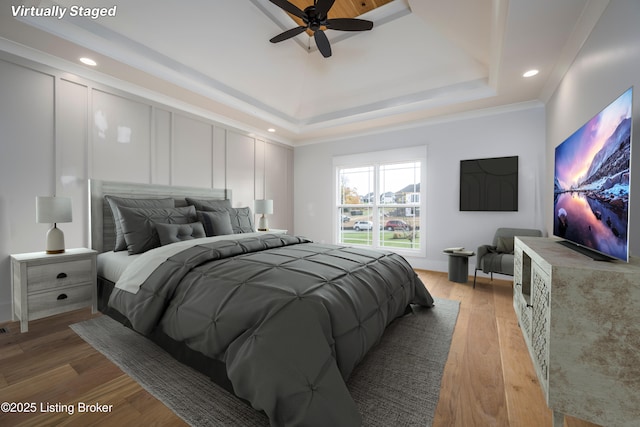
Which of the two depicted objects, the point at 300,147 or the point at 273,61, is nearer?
the point at 273,61

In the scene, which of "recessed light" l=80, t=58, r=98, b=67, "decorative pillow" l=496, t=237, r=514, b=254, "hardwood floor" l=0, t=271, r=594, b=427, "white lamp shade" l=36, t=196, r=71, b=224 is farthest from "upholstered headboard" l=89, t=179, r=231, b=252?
"decorative pillow" l=496, t=237, r=514, b=254

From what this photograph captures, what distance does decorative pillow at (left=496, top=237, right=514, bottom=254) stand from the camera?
11.2 feet

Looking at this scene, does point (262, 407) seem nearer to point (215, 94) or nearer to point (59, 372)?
point (59, 372)

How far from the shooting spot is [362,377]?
1.64 metres

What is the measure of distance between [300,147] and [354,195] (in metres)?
1.60

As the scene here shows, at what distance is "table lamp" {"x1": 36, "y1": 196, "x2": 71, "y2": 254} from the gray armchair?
14.2ft

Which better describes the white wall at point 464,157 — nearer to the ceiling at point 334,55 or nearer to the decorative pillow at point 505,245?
the ceiling at point 334,55

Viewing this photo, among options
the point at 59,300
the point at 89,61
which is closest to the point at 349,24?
the point at 89,61

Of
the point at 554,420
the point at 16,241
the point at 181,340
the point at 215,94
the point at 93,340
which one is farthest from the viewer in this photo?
the point at 215,94

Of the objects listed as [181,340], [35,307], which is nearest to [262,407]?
[181,340]

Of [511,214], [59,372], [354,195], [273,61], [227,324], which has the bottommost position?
[59,372]

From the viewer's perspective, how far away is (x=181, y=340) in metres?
1.60

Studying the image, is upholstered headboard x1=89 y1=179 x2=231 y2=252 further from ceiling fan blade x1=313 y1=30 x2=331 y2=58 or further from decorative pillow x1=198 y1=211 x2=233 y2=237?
ceiling fan blade x1=313 y1=30 x2=331 y2=58

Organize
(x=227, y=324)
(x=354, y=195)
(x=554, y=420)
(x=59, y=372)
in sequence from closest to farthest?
(x=554, y=420), (x=227, y=324), (x=59, y=372), (x=354, y=195)
